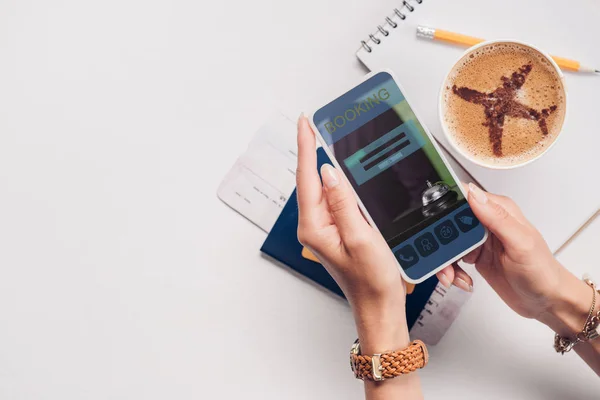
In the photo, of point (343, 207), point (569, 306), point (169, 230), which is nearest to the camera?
point (343, 207)

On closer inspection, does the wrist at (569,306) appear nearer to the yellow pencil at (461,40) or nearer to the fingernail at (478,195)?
the fingernail at (478,195)

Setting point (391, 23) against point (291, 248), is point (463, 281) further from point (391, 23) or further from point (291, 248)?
point (391, 23)

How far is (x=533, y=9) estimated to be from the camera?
693mm

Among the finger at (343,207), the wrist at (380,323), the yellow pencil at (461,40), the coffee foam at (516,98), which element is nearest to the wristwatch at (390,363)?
the wrist at (380,323)

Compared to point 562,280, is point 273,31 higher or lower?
higher

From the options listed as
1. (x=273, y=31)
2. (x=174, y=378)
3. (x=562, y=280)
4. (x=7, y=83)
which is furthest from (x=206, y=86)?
(x=562, y=280)

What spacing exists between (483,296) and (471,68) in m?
0.33

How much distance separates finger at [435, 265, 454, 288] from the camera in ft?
2.13

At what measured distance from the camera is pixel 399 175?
64 cm

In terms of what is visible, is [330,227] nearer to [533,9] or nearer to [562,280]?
[562,280]

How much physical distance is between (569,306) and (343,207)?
0.34 meters

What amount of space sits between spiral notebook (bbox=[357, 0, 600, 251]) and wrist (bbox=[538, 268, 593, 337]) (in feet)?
0.25

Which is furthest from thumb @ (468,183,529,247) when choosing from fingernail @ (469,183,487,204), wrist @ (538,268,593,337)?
wrist @ (538,268,593,337)

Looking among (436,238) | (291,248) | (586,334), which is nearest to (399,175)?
(436,238)
